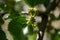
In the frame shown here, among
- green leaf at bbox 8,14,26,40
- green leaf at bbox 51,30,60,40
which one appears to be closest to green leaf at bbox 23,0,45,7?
green leaf at bbox 8,14,26,40

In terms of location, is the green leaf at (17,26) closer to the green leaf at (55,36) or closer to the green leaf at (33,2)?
the green leaf at (33,2)

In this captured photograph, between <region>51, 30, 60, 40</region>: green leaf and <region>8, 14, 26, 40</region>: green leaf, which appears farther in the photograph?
<region>51, 30, 60, 40</region>: green leaf

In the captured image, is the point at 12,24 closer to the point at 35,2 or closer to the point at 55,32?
the point at 35,2

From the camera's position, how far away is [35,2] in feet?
2.48

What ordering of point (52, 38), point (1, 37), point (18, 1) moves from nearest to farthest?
point (1, 37), point (52, 38), point (18, 1)

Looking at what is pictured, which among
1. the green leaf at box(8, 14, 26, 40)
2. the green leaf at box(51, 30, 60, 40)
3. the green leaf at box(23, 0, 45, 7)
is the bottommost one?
the green leaf at box(51, 30, 60, 40)

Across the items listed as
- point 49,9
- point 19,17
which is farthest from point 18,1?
point 19,17

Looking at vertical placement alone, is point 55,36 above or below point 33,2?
below

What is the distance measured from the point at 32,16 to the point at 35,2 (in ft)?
0.17

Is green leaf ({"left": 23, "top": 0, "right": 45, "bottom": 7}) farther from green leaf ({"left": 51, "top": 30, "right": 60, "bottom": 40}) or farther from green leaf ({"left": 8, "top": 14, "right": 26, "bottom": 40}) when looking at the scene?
green leaf ({"left": 51, "top": 30, "right": 60, "bottom": 40})

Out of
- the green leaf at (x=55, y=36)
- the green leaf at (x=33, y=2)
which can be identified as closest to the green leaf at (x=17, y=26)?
the green leaf at (x=33, y=2)

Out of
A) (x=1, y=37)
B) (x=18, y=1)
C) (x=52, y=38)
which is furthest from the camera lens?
(x=18, y=1)

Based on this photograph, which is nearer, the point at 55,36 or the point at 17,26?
the point at 17,26

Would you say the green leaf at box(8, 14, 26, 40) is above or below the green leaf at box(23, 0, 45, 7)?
below
